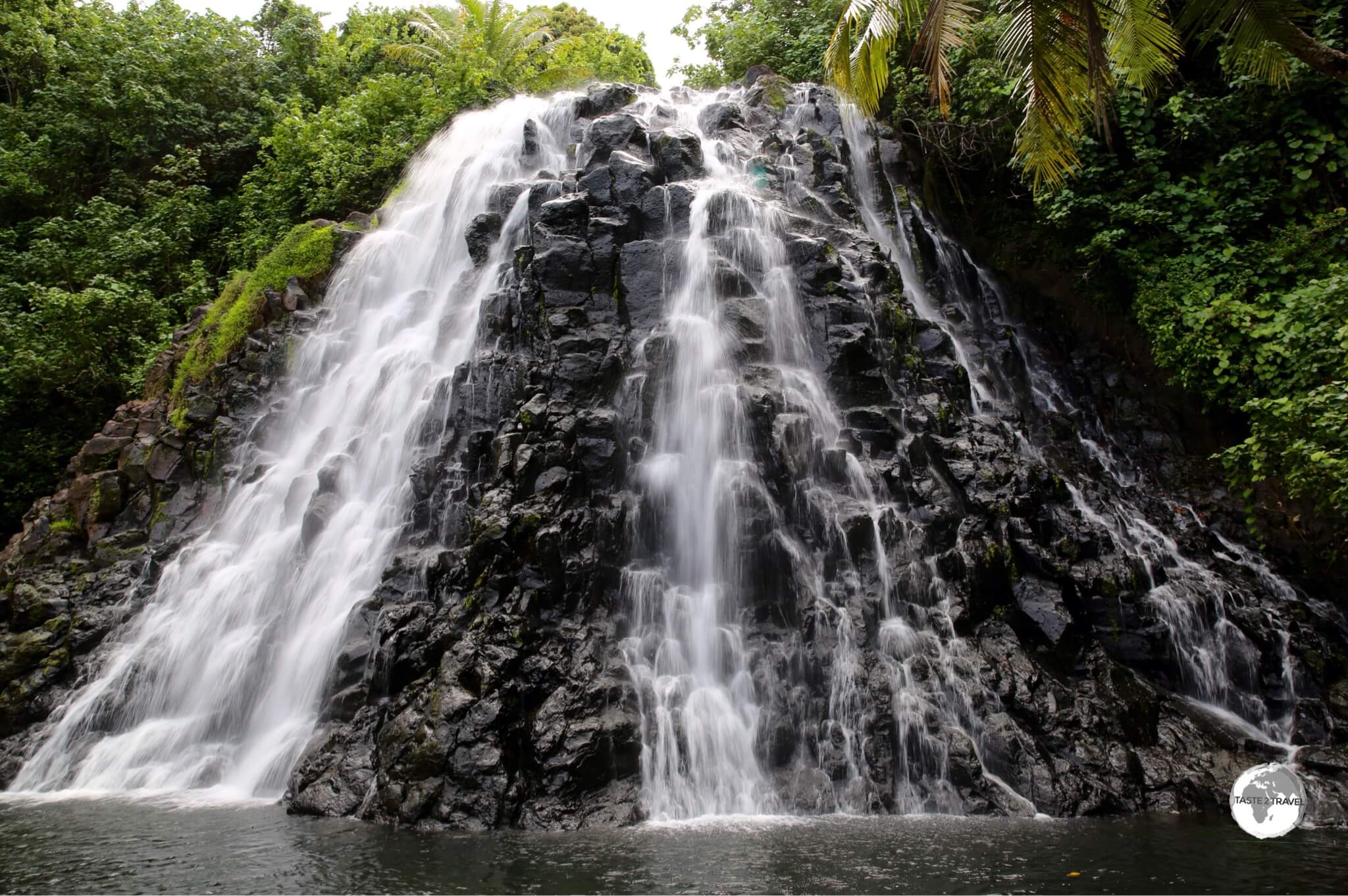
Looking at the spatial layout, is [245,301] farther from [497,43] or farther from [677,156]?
[497,43]

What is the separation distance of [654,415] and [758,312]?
237 centimetres

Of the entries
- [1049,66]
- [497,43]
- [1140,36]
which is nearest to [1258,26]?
[1140,36]

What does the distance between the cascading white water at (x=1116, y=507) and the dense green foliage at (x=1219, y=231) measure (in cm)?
119

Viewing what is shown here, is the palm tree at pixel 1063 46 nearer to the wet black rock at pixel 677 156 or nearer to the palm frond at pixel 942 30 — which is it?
the palm frond at pixel 942 30

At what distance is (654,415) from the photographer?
1034 centimetres

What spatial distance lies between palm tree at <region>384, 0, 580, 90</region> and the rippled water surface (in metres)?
19.6

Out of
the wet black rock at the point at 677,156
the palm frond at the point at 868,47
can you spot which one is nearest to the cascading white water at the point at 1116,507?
the wet black rock at the point at 677,156

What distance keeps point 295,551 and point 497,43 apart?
17058 millimetres

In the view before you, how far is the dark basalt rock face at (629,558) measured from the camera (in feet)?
24.3

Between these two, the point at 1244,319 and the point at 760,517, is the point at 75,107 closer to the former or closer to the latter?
the point at 760,517

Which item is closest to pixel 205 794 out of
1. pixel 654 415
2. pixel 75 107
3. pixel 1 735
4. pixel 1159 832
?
pixel 1 735

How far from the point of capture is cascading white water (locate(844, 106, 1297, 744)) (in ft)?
29.8

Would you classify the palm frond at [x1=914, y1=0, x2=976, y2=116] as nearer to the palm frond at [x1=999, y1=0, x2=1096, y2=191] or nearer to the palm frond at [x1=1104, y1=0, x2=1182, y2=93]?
the palm frond at [x1=999, y1=0, x2=1096, y2=191]

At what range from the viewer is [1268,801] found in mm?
7211
